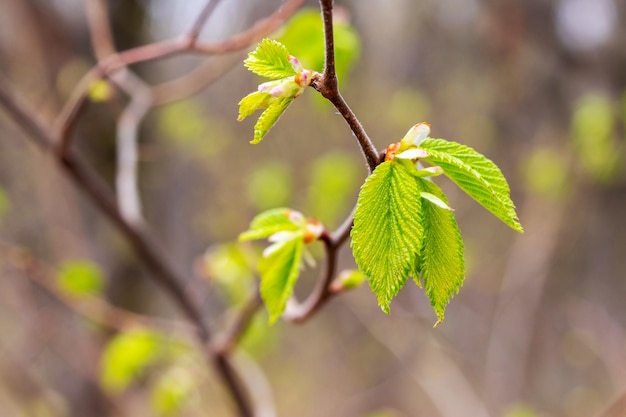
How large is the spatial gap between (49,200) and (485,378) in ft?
7.01

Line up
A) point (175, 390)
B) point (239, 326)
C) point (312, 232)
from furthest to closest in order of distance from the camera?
1. point (175, 390)
2. point (239, 326)
3. point (312, 232)

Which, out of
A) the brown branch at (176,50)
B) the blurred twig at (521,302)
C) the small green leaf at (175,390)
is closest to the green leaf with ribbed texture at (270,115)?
the brown branch at (176,50)

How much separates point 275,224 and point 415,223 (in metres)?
0.20

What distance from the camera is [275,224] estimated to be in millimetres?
482

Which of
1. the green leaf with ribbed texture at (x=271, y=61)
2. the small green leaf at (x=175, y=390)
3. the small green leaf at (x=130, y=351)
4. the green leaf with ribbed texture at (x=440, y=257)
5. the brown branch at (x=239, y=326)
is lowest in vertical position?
the small green leaf at (x=175, y=390)

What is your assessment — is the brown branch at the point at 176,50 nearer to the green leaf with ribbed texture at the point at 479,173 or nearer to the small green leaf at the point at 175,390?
Answer: the green leaf with ribbed texture at the point at 479,173

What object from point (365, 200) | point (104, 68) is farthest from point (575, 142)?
point (365, 200)

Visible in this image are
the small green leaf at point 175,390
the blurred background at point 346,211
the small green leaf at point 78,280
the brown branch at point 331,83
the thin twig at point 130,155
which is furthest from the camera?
the blurred background at point 346,211

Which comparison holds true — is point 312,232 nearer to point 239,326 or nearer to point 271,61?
point 271,61

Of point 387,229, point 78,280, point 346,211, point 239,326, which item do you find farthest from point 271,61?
point 346,211

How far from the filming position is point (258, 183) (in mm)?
2119

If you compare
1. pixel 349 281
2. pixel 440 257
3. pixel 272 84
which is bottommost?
pixel 349 281

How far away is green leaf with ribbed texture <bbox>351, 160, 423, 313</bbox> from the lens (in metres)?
0.30

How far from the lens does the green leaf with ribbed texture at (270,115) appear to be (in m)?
0.31
